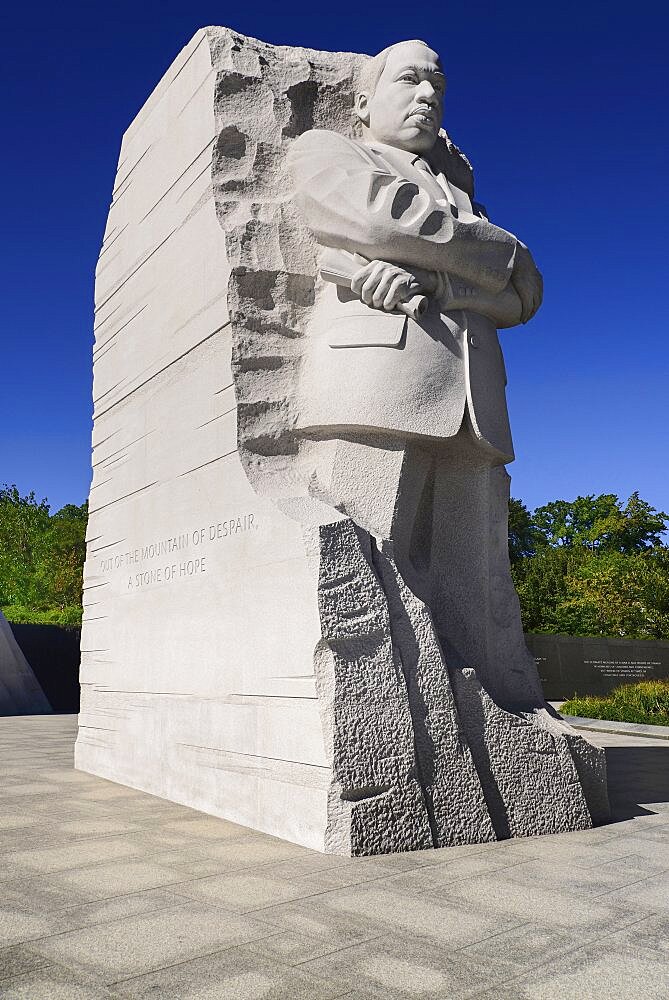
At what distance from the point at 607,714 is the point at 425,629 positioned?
32.9ft

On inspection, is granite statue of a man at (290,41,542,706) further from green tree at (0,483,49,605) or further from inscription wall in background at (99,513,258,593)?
green tree at (0,483,49,605)

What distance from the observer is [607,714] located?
13.7m

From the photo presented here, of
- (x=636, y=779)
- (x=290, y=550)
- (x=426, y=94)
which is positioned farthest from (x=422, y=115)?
(x=636, y=779)

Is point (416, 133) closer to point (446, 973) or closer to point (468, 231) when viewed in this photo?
point (468, 231)

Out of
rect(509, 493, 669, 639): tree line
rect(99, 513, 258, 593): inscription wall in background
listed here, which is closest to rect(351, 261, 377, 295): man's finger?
rect(99, 513, 258, 593): inscription wall in background

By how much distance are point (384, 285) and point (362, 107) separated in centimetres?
148

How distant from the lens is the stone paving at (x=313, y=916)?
8.42 feet

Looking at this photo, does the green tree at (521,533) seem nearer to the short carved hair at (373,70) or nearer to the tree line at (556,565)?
the tree line at (556,565)


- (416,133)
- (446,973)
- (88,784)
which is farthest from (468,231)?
(88,784)

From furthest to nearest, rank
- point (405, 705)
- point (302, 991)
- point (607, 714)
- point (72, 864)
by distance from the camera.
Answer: point (607, 714)
point (405, 705)
point (72, 864)
point (302, 991)

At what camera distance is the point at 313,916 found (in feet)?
10.4

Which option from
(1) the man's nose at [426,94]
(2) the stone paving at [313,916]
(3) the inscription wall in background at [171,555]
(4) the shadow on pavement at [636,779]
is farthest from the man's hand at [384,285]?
(4) the shadow on pavement at [636,779]

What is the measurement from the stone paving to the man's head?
13.3 ft

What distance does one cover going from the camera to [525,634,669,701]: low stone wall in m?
18.3
